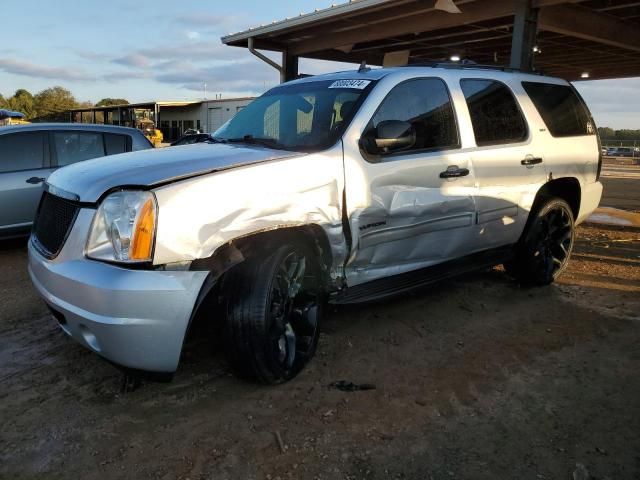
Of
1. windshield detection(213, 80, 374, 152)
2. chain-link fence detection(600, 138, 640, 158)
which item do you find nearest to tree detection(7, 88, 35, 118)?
chain-link fence detection(600, 138, 640, 158)

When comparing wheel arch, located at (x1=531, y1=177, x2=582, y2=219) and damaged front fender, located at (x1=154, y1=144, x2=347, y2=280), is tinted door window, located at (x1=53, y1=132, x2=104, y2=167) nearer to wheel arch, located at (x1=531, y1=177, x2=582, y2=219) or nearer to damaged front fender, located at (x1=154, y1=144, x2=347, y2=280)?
damaged front fender, located at (x1=154, y1=144, x2=347, y2=280)

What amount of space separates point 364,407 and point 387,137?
5.47 feet

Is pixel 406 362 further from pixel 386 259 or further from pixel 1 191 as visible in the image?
pixel 1 191

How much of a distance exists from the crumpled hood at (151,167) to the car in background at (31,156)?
318 cm

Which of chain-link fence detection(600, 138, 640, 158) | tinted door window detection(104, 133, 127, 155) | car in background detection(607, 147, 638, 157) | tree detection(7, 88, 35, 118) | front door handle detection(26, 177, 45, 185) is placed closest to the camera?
front door handle detection(26, 177, 45, 185)

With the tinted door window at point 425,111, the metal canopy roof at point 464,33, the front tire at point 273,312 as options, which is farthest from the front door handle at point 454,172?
the metal canopy roof at point 464,33

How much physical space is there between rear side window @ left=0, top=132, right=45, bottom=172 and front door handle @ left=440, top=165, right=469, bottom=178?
196 inches

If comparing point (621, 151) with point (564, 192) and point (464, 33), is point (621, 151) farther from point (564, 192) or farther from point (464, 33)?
point (564, 192)

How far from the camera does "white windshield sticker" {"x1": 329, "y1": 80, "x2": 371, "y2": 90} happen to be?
148 inches

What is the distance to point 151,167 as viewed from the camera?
288cm

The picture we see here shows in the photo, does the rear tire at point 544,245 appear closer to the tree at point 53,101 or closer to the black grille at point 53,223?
the black grille at point 53,223

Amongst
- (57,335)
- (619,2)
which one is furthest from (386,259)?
(619,2)

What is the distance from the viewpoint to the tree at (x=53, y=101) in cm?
6888

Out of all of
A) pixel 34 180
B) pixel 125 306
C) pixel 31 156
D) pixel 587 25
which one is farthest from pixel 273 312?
pixel 587 25
